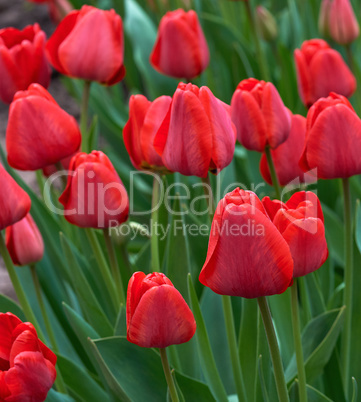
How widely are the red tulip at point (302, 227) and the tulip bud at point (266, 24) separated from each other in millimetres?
1239

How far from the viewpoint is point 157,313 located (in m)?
0.58

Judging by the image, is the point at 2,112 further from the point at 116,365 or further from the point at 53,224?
the point at 116,365

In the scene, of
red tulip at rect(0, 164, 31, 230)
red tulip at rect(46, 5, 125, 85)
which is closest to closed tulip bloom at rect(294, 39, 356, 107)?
red tulip at rect(46, 5, 125, 85)

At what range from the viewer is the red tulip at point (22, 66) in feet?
3.42

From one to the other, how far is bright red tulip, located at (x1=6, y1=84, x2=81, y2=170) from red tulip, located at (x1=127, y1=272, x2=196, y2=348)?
0.30 m

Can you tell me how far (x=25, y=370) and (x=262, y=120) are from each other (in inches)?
16.4

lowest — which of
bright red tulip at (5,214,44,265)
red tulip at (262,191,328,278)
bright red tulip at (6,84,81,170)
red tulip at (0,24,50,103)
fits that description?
bright red tulip at (5,214,44,265)

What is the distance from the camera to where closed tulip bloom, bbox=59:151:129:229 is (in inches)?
30.5

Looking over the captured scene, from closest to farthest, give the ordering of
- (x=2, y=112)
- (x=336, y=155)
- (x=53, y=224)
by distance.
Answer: (x=336, y=155)
(x=53, y=224)
(x=2, y=112)

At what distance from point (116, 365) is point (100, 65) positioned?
49 centimetres

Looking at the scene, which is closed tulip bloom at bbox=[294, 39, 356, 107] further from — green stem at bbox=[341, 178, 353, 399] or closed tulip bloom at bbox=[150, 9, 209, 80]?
green stem at bbox=[341, 178, 353, 399]

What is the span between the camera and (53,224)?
1.22m

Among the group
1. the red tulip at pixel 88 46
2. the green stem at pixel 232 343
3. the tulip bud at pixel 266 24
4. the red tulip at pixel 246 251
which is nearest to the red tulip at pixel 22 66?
the red tulip at pixel 88 46

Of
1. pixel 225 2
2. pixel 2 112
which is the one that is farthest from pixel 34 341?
pixel 2 112
